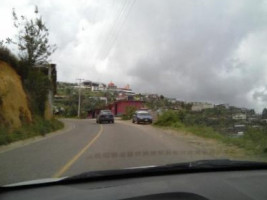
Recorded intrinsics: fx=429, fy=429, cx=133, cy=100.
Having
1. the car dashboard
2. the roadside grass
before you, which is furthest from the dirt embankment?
the car dashboard

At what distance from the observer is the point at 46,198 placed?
4.04m

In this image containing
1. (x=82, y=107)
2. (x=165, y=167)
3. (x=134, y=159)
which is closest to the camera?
(x=165, y=167)

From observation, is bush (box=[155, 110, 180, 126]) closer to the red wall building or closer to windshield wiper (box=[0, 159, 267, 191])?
windshield wiper (box=[0, 159, 267, 191])

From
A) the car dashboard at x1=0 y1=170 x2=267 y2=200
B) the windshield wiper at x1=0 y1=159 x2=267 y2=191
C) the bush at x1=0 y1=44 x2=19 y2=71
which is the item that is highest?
the bush at x1=0 y1=44 x2=19 y2=71

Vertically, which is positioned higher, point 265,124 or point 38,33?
point 38,33

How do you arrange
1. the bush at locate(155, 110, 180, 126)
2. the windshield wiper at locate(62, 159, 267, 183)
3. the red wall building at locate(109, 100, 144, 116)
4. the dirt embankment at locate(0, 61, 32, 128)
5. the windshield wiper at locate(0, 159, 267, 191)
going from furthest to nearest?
the red wall building at locate(109, 100, 144, 116), the bush at locate(155, 110, 180, 126), the dirt embankment at locate(0, 61, 32, 128), the windshield wiper at locate(62, 159, 267, 183), the windshield wiper at locate(0, 159, 267, 191)

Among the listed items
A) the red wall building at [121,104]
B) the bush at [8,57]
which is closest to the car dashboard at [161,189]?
the bush at [8,57]

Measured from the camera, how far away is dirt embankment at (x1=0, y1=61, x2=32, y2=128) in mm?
24250

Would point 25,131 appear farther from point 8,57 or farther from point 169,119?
point 169,119

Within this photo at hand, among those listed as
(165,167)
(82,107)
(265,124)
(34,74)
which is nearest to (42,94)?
(34,74)

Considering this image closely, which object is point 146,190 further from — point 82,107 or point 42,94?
point 82,107

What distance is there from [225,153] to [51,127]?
61.2ft

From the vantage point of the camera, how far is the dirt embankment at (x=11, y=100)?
24250 millimetres

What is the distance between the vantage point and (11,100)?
26.6 m
